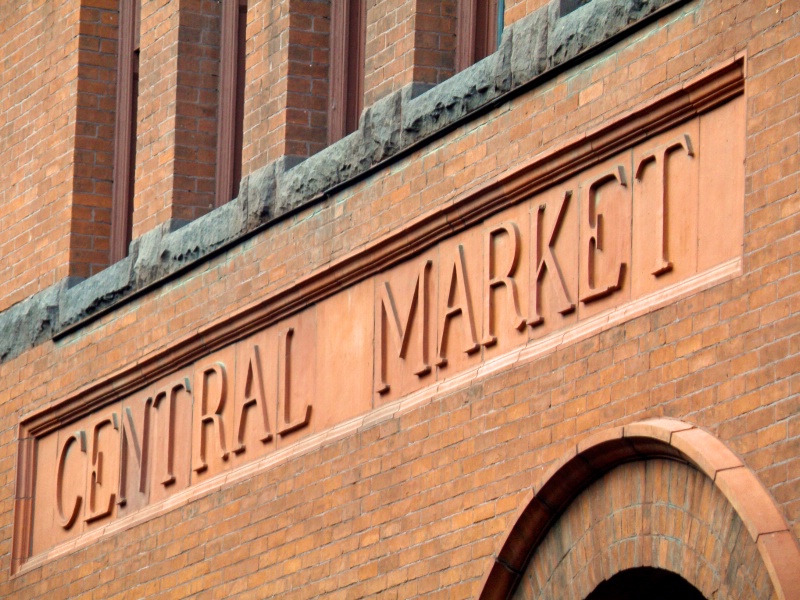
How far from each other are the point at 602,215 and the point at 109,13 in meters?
6.05

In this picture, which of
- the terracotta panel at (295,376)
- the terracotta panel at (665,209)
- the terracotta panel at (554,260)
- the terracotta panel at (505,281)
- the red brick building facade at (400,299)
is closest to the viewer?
the red brick building facade at (400,299)

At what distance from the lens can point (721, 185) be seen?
9273 mm

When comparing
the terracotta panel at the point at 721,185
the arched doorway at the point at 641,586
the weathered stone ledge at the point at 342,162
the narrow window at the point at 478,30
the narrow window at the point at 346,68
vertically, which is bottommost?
the arched doorway at the point at 641,586

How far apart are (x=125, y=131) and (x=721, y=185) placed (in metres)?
6.36

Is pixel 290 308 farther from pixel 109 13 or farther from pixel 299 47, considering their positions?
pixel 109 13

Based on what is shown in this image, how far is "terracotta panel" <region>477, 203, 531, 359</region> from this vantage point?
10.5m

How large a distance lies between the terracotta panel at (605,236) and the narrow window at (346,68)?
2735mm

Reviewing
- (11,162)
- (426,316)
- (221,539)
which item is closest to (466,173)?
(426,316)

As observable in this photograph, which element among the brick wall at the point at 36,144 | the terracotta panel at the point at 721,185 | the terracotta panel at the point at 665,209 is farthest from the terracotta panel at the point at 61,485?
the terracotta panel at the point at 721,185

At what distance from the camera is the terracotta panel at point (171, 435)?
13.0m

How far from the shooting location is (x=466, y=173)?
35.9 feet

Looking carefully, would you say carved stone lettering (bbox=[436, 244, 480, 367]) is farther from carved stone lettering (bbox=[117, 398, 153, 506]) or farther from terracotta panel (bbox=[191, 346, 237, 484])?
carved stone lettering (bbox=[117, 398, 153, 506])

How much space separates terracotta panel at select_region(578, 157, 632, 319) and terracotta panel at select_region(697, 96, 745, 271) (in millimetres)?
518

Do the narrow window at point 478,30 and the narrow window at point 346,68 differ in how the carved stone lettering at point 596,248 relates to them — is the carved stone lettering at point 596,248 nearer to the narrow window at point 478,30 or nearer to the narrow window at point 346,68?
the narrow window at point 478,30
